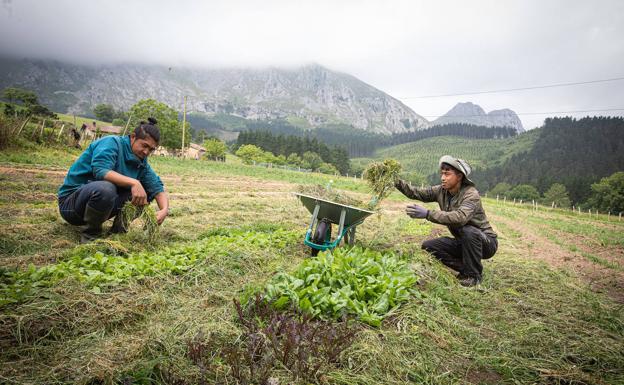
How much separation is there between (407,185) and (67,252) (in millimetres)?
4968

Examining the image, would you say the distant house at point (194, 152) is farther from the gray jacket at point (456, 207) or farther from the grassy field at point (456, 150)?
the gray jacket at point (456, 207)

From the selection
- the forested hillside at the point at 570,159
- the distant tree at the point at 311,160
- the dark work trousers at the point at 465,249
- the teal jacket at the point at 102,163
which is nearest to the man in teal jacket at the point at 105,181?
the teal jacket at the point at 102,163

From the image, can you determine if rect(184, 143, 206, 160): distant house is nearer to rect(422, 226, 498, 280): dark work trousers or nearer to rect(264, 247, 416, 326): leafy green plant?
rect(422, 226, 498, 280): dark work trousers

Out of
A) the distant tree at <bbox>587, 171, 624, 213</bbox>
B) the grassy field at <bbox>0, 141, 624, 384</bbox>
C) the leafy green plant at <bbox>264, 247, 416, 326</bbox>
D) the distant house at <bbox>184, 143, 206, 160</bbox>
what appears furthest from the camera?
the distant house at <bbox>184, 143, 206, 160</bbox>

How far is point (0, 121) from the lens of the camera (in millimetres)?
14812

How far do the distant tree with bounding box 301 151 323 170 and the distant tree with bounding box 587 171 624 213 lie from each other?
220ft

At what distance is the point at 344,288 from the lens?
2922 mm

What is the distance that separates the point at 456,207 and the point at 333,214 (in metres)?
1.94

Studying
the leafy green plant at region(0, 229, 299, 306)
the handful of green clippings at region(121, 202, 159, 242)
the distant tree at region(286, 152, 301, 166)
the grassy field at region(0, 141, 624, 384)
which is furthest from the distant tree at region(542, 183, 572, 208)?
the handful of green clippings at region(121, 202, 159, 242)

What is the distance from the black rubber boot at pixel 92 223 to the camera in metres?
4.06

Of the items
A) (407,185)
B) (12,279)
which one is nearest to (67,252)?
(12,279)

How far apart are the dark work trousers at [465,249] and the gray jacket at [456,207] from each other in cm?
15

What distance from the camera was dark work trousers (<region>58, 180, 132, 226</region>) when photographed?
392 cm

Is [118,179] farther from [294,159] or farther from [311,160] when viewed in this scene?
[311,160]
